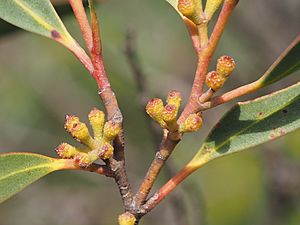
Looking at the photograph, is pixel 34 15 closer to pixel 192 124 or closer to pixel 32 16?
pixel 32 16

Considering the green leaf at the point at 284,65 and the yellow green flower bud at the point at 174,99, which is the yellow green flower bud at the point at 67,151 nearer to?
the yellow green flower bud at the point at 174,99

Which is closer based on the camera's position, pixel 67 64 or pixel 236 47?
pixel 236 47

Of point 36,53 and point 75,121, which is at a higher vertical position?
point 75,121

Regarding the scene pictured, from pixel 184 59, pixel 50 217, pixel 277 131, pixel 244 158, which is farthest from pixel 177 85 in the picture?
pixel 277 131

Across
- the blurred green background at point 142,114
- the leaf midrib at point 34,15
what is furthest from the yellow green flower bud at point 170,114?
the blurred green background at point 142,114

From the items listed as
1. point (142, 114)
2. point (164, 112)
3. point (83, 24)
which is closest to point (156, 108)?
point (164, 112)

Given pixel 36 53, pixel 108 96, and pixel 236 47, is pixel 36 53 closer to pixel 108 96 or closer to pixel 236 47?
pixel 236 47

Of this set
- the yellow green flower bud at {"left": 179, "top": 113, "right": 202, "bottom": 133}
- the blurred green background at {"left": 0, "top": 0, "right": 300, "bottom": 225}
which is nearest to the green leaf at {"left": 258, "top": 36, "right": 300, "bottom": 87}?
the yellow green flower bud at {"left": 179, "top": 113, "right": 202, "bottom": 133}
